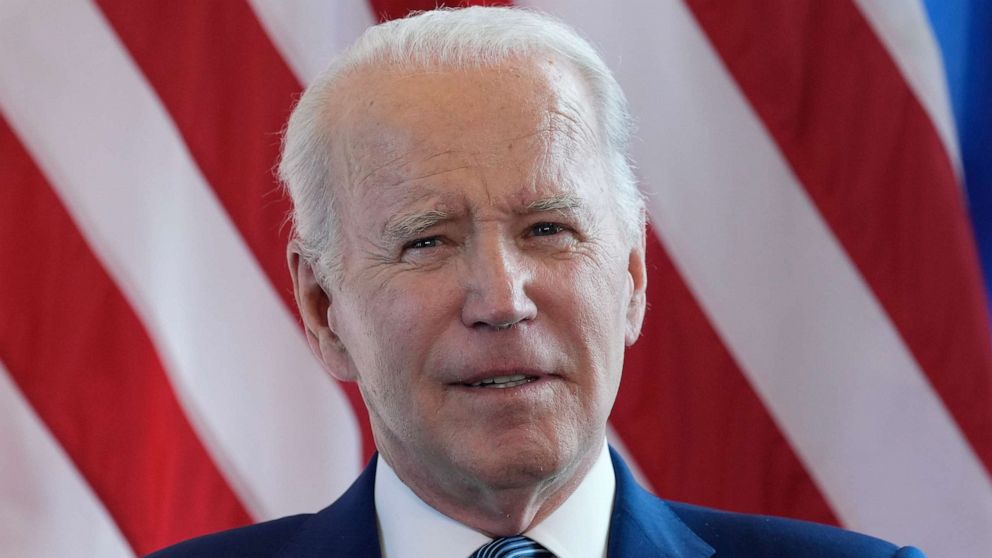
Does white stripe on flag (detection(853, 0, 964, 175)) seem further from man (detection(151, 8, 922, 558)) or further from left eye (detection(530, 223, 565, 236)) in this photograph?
left eye (detection(530, 223, 565, 236))

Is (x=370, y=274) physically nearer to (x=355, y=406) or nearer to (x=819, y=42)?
(x=355, y=406)

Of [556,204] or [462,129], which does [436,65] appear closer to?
[462,129]

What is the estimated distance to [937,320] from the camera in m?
2.06

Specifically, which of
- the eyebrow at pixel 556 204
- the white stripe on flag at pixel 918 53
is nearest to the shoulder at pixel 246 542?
the eyebrow at pixel 556 204

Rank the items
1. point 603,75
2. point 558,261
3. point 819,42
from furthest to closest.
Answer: point 819,42
point 603,75
point 558,261

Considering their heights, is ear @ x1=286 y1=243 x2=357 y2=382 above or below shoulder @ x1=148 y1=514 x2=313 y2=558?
above

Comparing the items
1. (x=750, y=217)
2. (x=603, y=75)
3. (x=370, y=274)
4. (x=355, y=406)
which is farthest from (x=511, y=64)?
(x=355, y=406)

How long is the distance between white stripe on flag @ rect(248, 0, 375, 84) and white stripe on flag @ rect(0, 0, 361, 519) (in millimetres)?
237

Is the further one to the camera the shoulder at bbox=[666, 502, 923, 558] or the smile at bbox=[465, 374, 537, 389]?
the shoulder at bbox=[666, 502, 923, 558]

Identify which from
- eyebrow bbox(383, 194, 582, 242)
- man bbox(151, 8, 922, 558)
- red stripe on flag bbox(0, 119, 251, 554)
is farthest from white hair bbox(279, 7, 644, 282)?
red stripe on flag bbox(0, 119, 251, 554)

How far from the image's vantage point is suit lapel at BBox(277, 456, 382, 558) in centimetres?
143

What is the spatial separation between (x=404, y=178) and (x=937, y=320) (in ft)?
3.75

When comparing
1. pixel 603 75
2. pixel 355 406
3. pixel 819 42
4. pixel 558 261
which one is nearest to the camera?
pixel 558 261

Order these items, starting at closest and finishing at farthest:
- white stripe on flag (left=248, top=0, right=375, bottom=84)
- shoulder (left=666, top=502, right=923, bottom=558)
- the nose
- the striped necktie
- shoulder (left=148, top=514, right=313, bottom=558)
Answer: the nose → the striped necktie → shoulder (left=666, top=502, right=923, bottom=558) → shoulder (left=148, top=514, right=313, bottom=558) → white stripe on flag (left=248, top=0, right=375, bottom=84)
